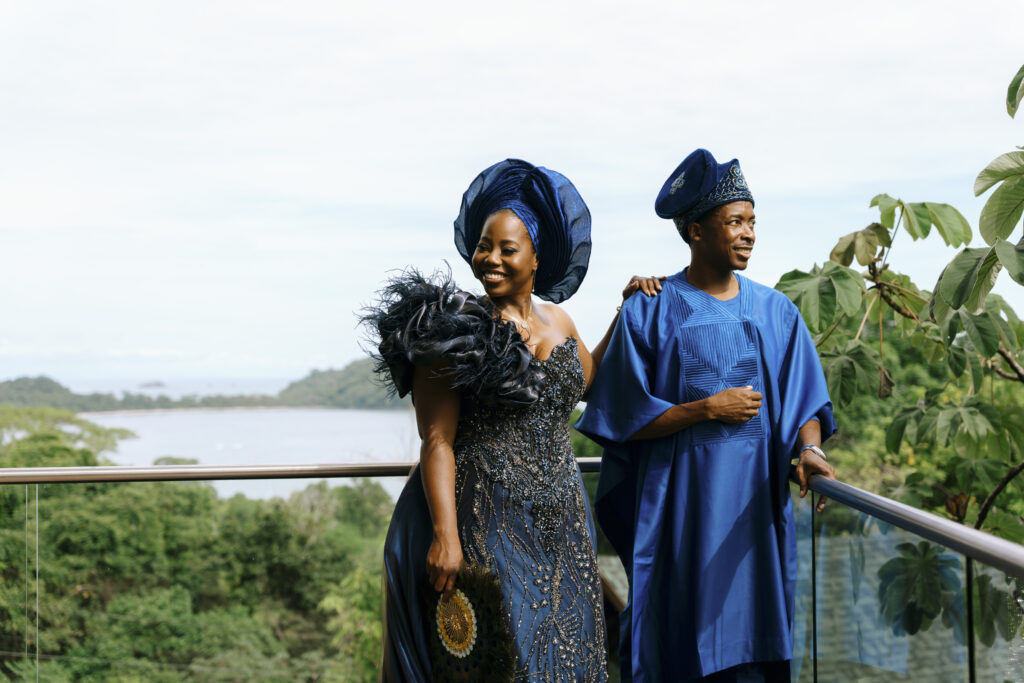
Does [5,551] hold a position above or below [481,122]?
below

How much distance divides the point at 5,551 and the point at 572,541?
214cm

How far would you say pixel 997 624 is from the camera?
64.0 inches

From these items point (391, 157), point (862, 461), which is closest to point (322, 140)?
point (391, 157)

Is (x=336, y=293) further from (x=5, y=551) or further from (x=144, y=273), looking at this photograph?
(x=5, y=551)

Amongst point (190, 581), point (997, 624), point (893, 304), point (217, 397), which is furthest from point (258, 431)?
point (997, 624)

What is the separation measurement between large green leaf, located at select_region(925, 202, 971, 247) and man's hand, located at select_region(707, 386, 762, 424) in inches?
62.6

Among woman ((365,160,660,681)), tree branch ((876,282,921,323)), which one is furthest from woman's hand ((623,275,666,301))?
tree branch ((876,282,921,323))

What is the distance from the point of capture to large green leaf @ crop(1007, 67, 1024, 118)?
213 cm

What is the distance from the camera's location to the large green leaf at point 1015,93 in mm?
2127

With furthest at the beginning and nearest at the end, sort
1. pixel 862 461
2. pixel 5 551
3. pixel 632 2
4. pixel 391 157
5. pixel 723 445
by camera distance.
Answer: pixel 391 157, pixel 632 2, pixel 862 461, pixel 5 551, pixel 723 445

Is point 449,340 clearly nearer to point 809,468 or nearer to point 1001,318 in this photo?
point 809,468

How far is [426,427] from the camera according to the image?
193 cm

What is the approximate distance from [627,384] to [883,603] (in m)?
0.77

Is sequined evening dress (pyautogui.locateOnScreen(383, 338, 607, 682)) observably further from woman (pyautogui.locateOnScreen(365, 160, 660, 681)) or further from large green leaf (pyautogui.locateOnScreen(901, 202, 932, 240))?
large green leaf (pyautogui.locateOnScreen(901, 202, 932, 240))
